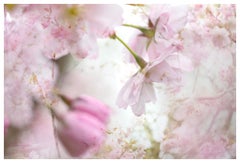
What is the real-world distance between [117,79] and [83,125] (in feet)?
0.80

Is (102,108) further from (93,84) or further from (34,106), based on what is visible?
(34,106)

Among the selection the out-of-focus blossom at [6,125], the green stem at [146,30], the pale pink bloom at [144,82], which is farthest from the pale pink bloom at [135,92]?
the out-of-focus blossom at [6,125]

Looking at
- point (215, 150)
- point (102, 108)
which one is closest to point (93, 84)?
point (102, 108)

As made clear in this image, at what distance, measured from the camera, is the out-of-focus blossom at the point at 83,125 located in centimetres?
196

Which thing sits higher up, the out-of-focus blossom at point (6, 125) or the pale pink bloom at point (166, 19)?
the pale pink bloom at point (166, 19)

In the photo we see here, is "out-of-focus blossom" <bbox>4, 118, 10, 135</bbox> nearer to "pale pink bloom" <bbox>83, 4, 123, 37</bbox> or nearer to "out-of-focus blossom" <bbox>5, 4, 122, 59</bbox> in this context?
"out-of-focus blossom" <bbox>5, 4, 122, 59</bbox>

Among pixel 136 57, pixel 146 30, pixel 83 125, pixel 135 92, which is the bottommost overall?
pixel 83 125

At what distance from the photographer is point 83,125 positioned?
6.45ft

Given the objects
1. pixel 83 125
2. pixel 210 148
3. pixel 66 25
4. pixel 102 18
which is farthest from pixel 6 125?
pixel 210 148

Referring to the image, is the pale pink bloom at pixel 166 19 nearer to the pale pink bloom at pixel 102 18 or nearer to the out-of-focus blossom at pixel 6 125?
the pale pink bloom at pixel 102 18

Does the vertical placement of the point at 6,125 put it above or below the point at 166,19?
below

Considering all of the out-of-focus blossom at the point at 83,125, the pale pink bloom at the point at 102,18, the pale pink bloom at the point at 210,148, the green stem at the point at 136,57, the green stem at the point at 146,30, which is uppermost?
the pale pink bloom at the point at 102,18

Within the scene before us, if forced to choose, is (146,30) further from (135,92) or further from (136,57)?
(135,92)

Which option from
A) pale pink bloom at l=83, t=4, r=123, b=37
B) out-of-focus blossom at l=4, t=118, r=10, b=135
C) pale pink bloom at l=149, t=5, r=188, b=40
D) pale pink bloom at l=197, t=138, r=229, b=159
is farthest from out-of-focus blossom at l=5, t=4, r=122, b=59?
pale pink bloom at l=197, t=138, r=229, b=159
